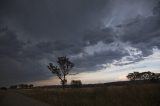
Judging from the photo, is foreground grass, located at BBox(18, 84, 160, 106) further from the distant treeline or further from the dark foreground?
the distant treeline

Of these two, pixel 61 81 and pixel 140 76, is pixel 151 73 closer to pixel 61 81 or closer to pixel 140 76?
pixel 140 76

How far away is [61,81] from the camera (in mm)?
70625

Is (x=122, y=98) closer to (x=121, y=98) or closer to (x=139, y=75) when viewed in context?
(x=121, y=98)

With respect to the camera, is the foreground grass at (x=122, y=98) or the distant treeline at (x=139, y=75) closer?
the foreground grass at (x=122, y=98)

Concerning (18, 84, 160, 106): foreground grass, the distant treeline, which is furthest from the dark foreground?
the distant treeline

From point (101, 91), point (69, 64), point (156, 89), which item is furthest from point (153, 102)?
point (69, 64)

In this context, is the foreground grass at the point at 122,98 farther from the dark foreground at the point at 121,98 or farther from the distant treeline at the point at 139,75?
the distant treeline at the point at 139,75

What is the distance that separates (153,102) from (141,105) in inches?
35.0

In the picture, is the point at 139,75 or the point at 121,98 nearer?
the point at 121,98

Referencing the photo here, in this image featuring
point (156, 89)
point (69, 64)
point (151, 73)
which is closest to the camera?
point (156, 89)

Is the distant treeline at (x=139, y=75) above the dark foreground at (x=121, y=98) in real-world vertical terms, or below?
above

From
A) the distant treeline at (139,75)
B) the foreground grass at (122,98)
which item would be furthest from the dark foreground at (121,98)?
the distant treeline at (139,75)

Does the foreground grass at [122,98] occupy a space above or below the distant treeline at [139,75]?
below

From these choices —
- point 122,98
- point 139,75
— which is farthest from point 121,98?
point 139,75
